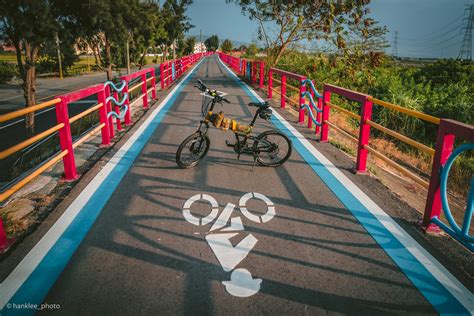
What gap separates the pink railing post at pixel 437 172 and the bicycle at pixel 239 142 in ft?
7.99

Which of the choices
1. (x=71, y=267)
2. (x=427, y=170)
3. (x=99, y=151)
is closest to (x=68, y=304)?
(x=71, y=267)

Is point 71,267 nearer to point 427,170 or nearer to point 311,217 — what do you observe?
point 311,217

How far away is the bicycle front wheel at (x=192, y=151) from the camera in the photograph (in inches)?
217

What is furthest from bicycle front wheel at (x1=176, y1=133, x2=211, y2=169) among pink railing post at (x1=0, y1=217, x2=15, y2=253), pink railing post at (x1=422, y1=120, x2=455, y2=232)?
pink railing post at (x1=422, y1=120, x2=455, y2=232)

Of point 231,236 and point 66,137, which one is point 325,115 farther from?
point 66,137

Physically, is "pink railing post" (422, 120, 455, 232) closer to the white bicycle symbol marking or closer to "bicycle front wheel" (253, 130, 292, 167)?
the white bicycle symbol marking

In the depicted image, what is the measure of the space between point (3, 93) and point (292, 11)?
24560 millimetres

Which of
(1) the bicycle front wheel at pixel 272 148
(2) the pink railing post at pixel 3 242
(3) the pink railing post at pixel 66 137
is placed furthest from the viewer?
(1) the bicycle front wheel at pixel 272 148

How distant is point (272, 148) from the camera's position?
573cm

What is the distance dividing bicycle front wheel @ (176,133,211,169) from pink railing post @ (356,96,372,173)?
2408 mm

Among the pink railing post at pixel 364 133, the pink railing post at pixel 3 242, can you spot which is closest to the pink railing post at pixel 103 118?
the pink railing post at pixel 3 242

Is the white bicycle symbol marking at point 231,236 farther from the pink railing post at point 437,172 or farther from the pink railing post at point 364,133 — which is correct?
the pink railing post at point 364,133

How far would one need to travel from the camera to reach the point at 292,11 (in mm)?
18672

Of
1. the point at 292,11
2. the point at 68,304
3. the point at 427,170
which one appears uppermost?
the point at 292,11
